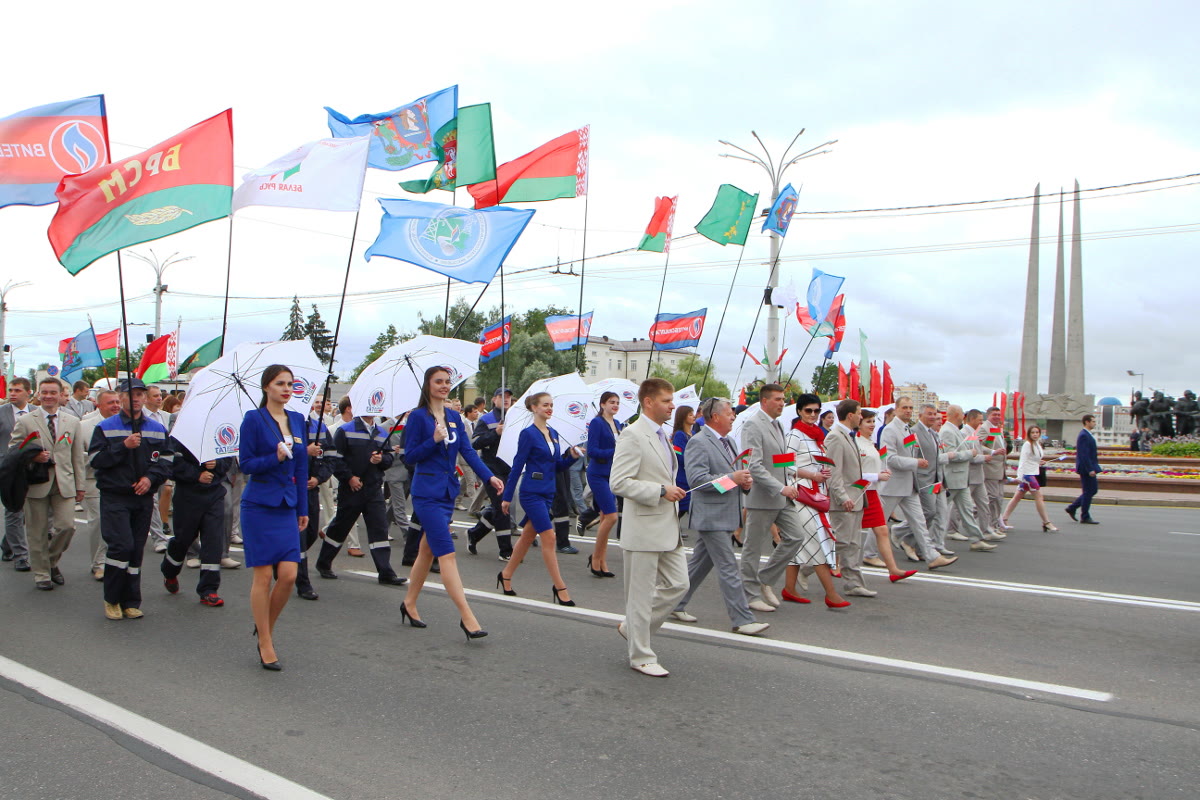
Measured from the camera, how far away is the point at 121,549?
6.92 metres

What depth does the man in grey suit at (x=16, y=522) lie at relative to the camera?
29.5ft

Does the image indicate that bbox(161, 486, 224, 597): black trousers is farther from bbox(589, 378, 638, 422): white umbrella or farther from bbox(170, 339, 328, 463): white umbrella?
bbox(589, 378, 638, 422): white umbrella

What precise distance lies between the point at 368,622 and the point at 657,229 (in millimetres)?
11241

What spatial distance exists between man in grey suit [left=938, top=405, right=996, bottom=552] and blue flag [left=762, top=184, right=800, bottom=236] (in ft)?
30.7

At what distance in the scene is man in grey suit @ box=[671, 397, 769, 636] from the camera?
20.9ft

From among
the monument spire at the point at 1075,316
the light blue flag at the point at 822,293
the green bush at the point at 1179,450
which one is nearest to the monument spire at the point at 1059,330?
the monument spire at the point at 1075,316

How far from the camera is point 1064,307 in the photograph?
48688 mm

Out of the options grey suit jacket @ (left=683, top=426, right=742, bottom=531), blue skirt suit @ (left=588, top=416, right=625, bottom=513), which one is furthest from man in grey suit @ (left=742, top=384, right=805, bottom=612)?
blue skirt suit @ (left=588, top=416, right=625, bottom=513)

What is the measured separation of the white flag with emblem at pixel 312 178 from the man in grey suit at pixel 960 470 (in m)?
7.83

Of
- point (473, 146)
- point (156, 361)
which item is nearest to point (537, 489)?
point (473, 146)

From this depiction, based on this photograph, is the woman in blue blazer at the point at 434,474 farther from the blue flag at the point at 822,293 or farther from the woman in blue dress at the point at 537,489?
the blue flag at the point at 822,293

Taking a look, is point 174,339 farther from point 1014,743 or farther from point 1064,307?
point 1064,307

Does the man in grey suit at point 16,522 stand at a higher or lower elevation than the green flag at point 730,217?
lower

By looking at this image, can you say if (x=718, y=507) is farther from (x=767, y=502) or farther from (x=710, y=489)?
(x=767, y=502)
